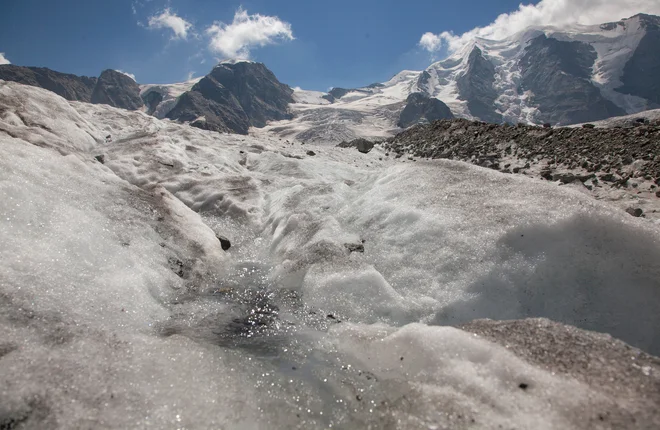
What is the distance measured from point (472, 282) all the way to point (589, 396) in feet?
8.81

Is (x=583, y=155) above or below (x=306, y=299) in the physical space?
above

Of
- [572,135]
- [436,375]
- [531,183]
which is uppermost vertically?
[572,135]

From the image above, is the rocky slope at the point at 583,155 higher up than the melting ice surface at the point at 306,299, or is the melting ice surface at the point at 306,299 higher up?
the rocky slope at the point at 583,155

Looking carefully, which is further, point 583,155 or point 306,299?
point 583,155

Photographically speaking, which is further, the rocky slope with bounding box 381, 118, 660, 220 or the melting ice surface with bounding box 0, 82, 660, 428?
the rocky slope with bounding box 381, 118, 660, 220

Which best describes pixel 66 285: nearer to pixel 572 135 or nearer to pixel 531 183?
pixel 531 183

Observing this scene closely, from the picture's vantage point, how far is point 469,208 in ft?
25.6

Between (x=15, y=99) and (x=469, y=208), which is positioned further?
(x=15, y=99)

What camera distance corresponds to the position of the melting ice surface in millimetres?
4043

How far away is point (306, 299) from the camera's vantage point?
7.00 meters

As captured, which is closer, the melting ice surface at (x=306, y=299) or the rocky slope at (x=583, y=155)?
the melting ice surface at (x=306, y=299)

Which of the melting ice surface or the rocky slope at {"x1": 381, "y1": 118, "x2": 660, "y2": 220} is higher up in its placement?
the rocky slope at {"x1": 381, "y1": 118, "x2": 660, "y2": 220}

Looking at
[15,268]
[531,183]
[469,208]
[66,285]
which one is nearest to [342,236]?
[469,208]

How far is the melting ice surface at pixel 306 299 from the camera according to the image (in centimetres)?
404
